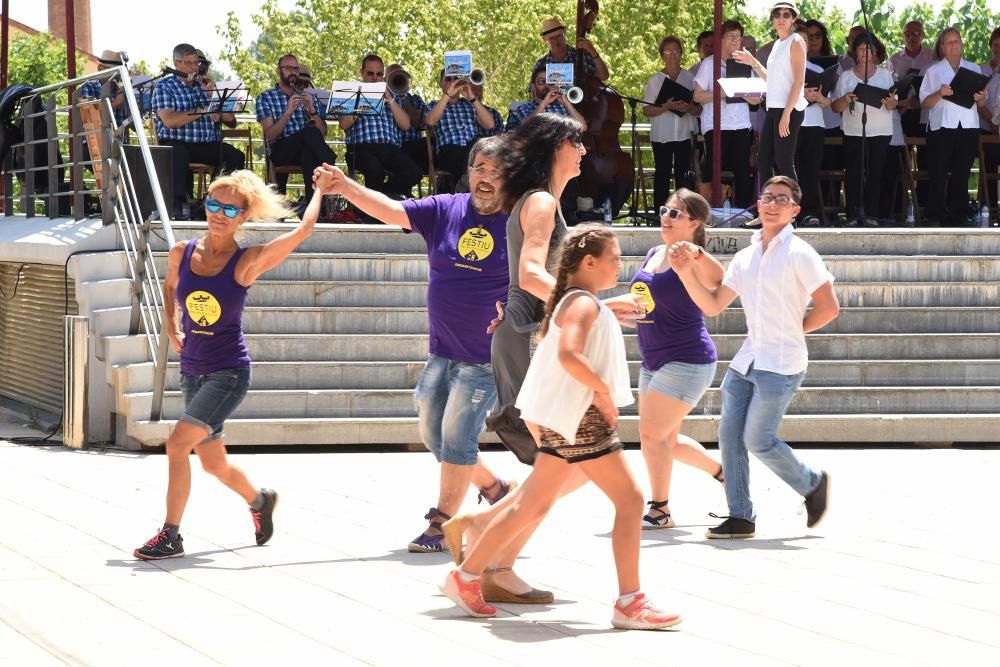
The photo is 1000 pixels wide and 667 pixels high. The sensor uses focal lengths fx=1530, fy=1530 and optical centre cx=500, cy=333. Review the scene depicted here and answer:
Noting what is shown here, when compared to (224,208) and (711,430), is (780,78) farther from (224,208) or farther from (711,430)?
(224,208)

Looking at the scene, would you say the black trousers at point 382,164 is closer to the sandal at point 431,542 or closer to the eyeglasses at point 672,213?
the eyeglasses at point 672,213

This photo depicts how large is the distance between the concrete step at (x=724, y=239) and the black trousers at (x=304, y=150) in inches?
59.6

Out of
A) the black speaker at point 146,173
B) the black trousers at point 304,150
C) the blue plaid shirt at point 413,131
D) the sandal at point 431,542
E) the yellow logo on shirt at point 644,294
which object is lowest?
the sandal at point 431,542

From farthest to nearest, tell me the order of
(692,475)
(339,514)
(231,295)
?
(692,475) → (339,514) → (231,295)

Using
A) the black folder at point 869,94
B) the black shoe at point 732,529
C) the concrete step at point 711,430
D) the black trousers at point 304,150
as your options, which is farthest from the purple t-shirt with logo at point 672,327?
the black folder at point 869,94

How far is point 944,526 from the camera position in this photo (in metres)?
7.50

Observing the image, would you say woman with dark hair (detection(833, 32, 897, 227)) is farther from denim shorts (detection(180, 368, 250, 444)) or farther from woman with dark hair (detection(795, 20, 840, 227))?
denim shorts (detection(180, 368, 250, 444))

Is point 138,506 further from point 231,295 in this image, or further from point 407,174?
point 407,174

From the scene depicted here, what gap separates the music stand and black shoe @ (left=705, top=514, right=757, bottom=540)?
27.0ft

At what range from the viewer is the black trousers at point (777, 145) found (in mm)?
12828

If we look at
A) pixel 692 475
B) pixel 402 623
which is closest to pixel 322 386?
pixel 692 475

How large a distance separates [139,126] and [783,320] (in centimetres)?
550

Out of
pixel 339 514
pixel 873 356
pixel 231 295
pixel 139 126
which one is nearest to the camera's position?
pixel 231 295

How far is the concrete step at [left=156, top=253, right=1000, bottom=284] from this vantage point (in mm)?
11812
